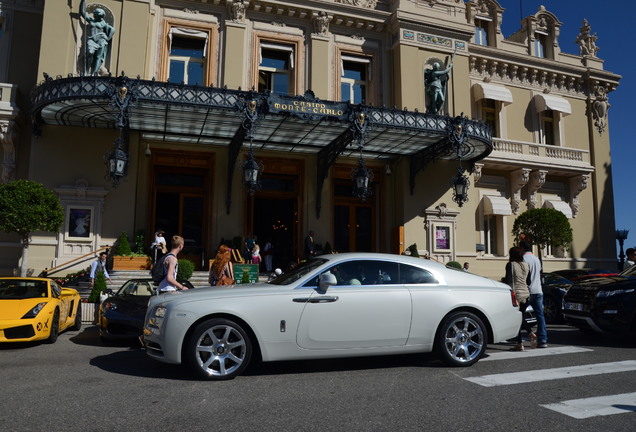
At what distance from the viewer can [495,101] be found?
22.9 meters

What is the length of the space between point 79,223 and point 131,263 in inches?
99.9

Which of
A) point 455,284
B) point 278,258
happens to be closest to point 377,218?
point 278,258

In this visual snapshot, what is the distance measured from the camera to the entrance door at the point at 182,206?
58.4 ft

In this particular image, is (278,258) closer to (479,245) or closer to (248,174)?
(248,174)

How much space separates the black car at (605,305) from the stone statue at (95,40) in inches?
605

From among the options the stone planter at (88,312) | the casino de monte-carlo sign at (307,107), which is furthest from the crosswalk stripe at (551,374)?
the casino de monte-carlo sign at (307,107)

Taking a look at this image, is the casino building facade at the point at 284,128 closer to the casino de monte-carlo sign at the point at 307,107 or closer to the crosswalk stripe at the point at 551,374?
the casino de monte-carlo sign at the point at 307,107

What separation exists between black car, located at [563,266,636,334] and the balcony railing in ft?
43.9

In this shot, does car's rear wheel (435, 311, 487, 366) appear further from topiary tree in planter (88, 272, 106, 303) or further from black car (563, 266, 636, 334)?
topiary tree in planter (88, 272, 106, 303)

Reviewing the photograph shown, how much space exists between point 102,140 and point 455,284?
45.1 ft

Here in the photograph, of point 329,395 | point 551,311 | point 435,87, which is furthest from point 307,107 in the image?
point 329,395

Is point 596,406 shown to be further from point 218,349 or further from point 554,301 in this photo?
point 554,301

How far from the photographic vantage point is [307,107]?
14.9 m

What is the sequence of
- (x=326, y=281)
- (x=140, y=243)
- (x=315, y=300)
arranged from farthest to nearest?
(x=140, y=243)
(x=315, y=300)
(x=326, y=281)
